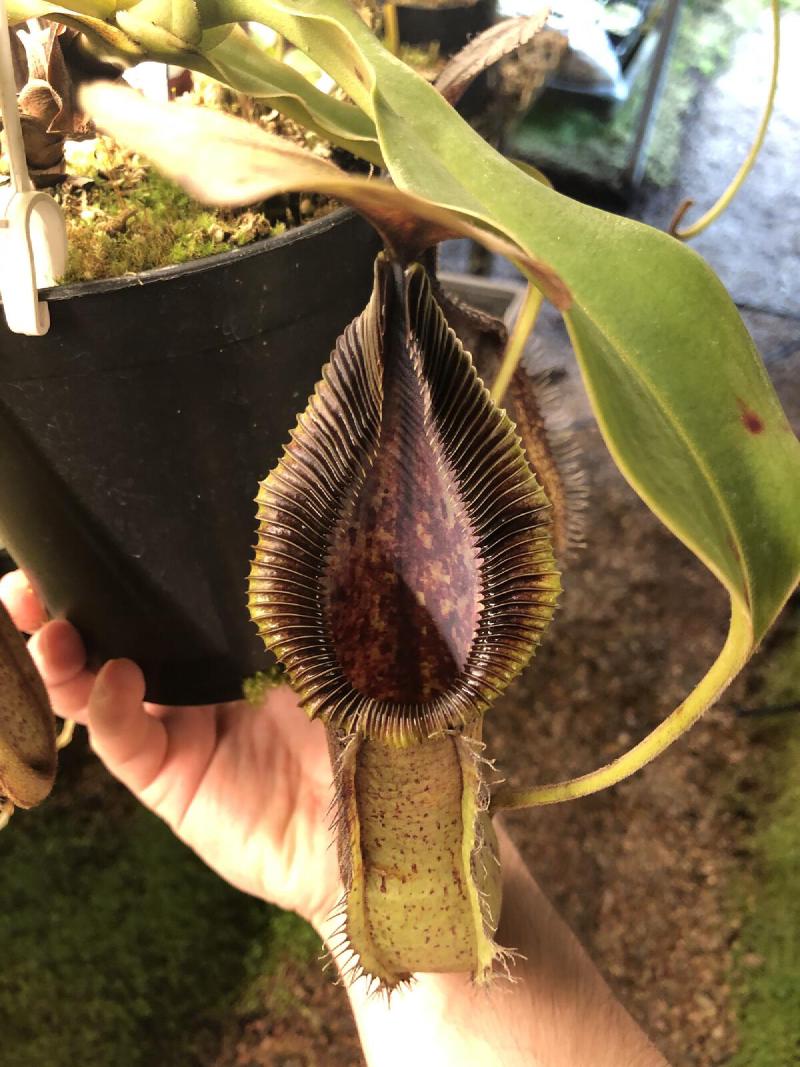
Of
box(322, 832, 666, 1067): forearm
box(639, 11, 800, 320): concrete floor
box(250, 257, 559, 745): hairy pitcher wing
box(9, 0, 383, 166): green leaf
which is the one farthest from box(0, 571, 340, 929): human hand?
box(639, 11, 800, 320): concrete floor

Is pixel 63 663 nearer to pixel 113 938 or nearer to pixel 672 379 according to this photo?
pixel 113 938

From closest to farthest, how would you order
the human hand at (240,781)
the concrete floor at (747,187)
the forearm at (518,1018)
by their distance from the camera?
1. the forearm at (518,1018)
2. the human hand at (240,781)
3. the concrete floor at (747,187)

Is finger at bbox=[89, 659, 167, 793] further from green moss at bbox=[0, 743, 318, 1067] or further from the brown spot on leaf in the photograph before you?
the brown spot on leaf

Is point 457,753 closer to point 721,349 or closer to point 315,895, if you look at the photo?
point 721,349

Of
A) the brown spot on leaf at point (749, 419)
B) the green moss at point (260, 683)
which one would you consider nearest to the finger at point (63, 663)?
the green moss at point (260, 683)

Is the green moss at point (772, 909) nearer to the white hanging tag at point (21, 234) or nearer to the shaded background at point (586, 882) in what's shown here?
the shaded background at point (586, 882)

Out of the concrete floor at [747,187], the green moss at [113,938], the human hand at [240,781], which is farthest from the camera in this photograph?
the concrete floor at [747,187]
